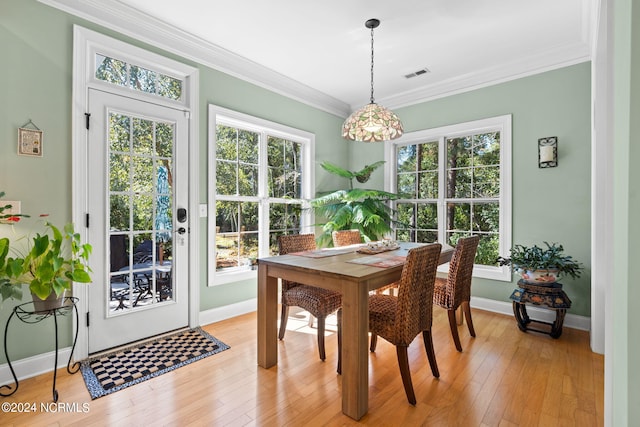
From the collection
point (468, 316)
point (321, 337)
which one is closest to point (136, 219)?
point (321, 337)

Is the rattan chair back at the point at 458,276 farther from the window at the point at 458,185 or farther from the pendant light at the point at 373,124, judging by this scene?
the window at the point at 458,185

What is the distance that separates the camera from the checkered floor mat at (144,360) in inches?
79.3

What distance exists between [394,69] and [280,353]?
3.05m

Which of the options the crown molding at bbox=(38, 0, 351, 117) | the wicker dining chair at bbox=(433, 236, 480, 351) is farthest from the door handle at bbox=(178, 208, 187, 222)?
the wicker dining chair at bbox=(433, 236, 480, 351)

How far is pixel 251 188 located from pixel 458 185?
2457 mm

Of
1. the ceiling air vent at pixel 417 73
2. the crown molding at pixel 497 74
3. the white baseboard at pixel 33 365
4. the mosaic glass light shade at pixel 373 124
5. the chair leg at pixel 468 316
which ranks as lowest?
the white baseboard at pixel 33 365

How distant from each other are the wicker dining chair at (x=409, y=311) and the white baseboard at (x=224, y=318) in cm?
178

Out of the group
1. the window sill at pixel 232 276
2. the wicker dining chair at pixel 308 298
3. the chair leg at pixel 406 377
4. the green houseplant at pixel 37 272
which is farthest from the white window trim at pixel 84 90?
the chair leg at pixel 406 377

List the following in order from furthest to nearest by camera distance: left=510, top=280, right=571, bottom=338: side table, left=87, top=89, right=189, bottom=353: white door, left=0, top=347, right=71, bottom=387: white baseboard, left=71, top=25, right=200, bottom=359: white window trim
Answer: left=510, top=280, right=571, bottom=338: side table
left=87, top=89, right=189, bottom=353: white door
left=71, top=25, right=200, bottom=359: white window trim
left=0, top=347, right=71, bottom=387: white baseboard

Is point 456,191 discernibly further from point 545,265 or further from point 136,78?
point 136,78

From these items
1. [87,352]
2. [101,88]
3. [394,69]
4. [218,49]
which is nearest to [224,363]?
[87,352]

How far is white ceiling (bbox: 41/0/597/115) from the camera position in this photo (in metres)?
2.39

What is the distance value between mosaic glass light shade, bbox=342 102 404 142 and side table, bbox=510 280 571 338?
1.79m

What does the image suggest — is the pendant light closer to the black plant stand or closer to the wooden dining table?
the wooden dining table
